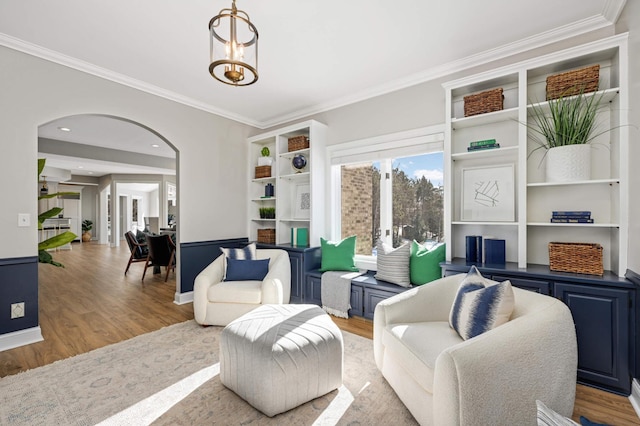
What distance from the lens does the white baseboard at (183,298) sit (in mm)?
4023

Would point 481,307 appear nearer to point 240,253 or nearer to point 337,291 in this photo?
point 337,291

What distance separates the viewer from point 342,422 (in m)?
1.76

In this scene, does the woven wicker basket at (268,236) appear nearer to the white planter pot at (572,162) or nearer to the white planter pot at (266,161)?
the white planter pot at (266,161)

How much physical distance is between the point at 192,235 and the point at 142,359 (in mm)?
1889

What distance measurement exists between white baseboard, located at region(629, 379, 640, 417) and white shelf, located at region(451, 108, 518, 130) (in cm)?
210

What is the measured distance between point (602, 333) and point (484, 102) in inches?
78.5

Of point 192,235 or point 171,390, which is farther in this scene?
point 192,235

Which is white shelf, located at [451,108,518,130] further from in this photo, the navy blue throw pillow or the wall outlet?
the wall outlet

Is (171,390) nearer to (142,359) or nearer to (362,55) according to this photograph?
(142,359)

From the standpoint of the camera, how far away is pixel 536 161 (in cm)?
271

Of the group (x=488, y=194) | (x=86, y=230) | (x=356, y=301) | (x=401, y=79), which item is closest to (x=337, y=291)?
(x=356, y=301)

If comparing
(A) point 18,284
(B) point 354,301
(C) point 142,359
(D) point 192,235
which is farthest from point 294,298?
(A) point 18,284

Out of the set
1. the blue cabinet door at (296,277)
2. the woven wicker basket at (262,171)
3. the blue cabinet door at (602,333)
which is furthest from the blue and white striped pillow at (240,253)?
the blue cabinet door at (602,333)

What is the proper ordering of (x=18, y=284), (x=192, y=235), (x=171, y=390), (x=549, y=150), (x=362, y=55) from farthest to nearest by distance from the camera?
(x=192, y=235) < (x=362, y=55) < (x=18, y=284) < (x=549, y=150) < (x=171, y=390)
